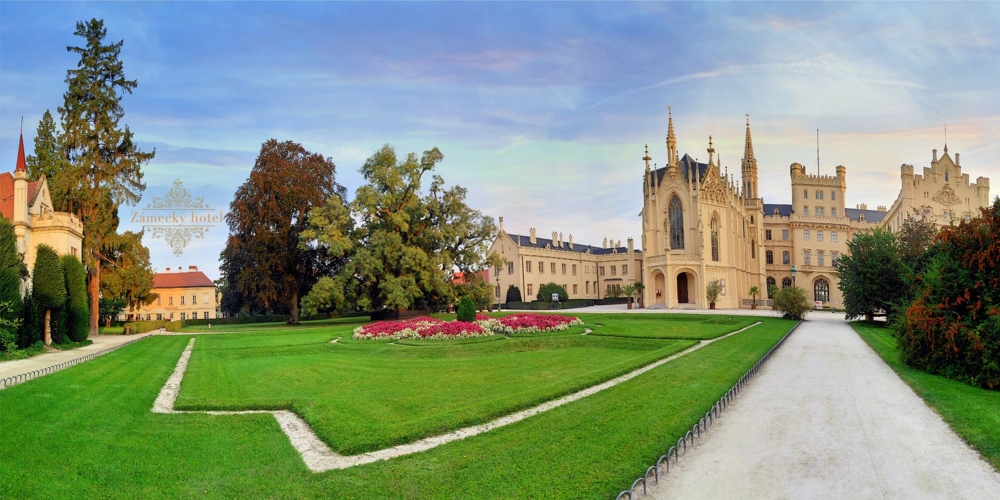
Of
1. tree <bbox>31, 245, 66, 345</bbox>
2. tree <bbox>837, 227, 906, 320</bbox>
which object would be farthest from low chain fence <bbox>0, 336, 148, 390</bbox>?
tree <bbox>837, 227, 906, 320</bbox>

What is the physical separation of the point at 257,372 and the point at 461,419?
960 cm

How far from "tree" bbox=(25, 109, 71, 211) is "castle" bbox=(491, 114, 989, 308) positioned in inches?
1474

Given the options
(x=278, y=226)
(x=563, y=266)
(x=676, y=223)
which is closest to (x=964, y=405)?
(x=278, y=226)

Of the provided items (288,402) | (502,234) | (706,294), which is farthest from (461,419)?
(502,234)

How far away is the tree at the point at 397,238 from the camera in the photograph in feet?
127

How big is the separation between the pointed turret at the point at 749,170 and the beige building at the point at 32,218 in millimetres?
67393

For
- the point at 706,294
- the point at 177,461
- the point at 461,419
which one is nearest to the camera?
the point at 177,461

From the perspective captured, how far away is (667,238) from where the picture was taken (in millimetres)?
56625

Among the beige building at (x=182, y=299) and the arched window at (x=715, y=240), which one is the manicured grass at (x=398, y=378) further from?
the beige building at (x=182, y=299)

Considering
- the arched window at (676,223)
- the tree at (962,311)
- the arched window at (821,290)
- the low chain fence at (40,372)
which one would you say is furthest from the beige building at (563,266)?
the tree at (962,311)

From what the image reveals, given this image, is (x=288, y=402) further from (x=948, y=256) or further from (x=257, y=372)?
(x=948, y=256)

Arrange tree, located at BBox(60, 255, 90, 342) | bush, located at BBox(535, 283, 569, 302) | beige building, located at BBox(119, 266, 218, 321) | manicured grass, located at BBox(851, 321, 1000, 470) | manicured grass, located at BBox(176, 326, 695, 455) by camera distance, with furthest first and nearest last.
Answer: beige building, located at BBox(119, 266, 218, 321) < bush, located at BBox(535, 283, 569, 302) < tree, located at BBox(60, 255, 90, 342) < manicured grass, located at BBox(176, 326, 695, 455) < manicured grass, located at BBox(851, 321, 1000, 470)

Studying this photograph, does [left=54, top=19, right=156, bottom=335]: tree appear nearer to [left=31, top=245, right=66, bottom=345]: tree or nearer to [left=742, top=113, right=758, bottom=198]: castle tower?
[left=31, top=245, right=66, bottom=345]: tree

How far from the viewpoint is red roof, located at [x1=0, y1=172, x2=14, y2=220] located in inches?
1044
